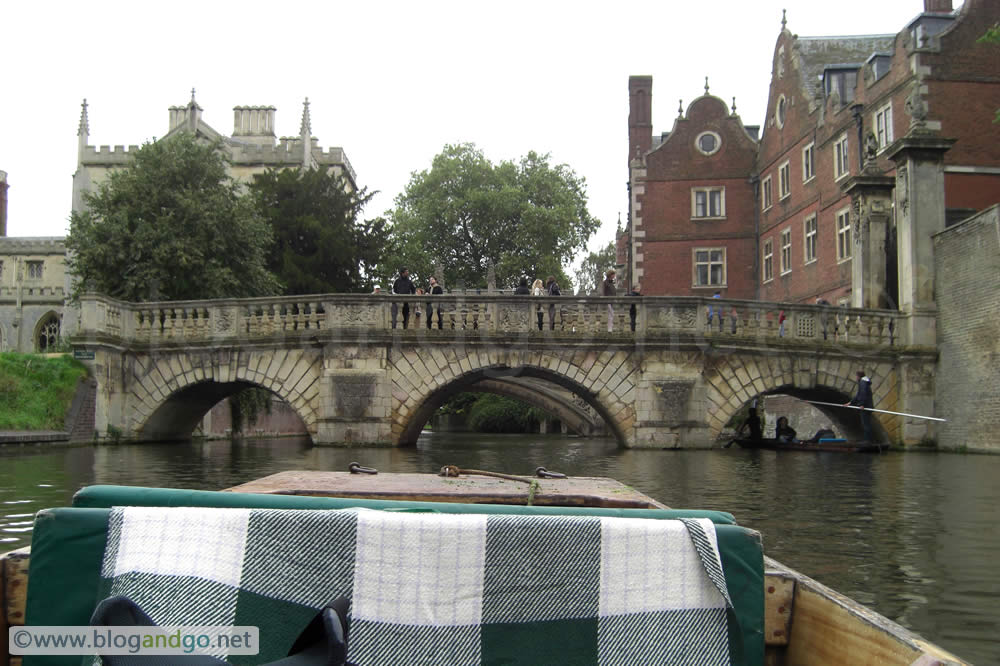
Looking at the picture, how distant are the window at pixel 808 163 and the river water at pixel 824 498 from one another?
1505 centimetres

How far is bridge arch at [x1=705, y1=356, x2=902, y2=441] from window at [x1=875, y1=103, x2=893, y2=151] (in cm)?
960

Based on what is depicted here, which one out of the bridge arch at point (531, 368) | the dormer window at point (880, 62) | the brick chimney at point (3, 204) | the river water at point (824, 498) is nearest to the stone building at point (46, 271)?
the brick chimney at point (3, 204)

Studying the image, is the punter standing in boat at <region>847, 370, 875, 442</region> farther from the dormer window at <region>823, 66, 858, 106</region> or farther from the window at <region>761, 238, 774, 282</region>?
the window at <region>761, 238, 774, 282</region>

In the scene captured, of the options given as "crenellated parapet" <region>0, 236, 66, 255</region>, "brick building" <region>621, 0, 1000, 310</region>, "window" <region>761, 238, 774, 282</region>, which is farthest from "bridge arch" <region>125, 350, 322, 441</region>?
"crenellated parapet" <region>0, 236, 66, 255</region>

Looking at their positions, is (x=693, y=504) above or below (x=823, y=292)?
below

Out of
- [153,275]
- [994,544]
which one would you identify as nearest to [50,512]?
[994,544]

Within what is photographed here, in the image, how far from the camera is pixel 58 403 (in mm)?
18000

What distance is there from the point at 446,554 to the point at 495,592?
134 millimetres

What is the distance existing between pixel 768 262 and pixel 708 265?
89.2 inches

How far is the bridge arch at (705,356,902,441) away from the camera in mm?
18578

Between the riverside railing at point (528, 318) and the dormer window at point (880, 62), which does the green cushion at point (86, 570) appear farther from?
the dormer window at point (880, 62)

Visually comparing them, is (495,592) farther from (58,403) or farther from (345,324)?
(58,403)

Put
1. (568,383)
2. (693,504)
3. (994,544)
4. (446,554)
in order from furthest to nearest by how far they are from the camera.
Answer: (568,383), (693,504), (994,544), (446,554)

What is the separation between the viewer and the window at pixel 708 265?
3565cm
